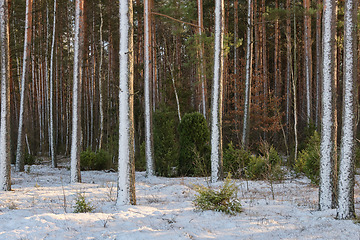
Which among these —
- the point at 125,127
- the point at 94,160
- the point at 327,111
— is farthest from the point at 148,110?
the point at 327,111

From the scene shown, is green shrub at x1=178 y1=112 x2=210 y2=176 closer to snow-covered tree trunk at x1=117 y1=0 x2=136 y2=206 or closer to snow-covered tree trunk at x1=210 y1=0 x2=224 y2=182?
snow-covered tree trunk at x1=210 y1=0 x2=224 y2=182

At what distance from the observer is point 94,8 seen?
21.9 meters

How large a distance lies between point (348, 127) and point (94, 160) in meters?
11.8

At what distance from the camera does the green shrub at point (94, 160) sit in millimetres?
14367

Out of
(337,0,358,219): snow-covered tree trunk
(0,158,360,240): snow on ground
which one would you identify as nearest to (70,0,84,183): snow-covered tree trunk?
(0,158,360,240): snow on ground

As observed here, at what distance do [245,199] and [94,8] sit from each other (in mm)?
18944

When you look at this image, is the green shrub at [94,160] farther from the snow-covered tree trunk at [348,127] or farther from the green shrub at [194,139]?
the snow-covered tree trunk at [348,127]

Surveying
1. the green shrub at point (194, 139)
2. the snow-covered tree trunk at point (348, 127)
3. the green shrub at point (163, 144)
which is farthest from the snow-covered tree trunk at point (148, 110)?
the snow-covered tree trunk at point (348, 127)

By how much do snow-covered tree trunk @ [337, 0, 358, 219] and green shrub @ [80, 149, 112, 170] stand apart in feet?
37.6

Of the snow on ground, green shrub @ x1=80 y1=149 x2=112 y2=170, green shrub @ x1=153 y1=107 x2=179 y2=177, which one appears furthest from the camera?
green shrub @ x1=80 y1=149 x2=112 y2=170

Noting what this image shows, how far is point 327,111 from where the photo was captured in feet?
18.2

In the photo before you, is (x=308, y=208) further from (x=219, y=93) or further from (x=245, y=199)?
(x=219, y=93)

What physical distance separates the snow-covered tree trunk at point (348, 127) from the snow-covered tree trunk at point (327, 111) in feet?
1.59

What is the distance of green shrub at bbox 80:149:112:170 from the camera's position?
14367 mm
